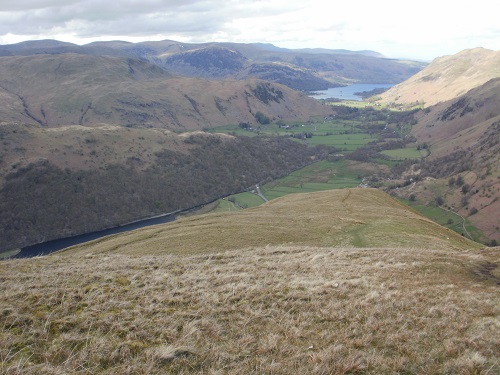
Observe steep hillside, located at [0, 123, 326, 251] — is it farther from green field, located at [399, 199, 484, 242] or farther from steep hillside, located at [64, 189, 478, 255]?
green field, located at [399, 199, 484, 242]

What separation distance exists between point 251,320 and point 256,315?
18.6 inches

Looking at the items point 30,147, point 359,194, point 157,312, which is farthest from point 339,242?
point 30,147

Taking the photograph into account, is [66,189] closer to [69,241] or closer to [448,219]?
[69,241]

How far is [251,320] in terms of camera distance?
56.5 feet

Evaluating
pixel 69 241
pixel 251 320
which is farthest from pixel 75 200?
pixel 251 320

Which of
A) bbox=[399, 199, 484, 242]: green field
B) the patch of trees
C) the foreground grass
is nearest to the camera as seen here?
the foreground grass

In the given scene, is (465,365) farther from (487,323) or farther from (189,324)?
(189,324)

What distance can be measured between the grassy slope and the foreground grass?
0.20ft

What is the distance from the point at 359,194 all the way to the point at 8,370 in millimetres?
87990

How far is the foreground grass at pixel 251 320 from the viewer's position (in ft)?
44.8

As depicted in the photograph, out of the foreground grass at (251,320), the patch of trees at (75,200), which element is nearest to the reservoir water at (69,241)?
the patch of trees at (75,200)

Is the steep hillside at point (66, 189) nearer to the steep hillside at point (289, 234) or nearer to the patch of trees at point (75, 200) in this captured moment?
the patch of trees at point (75, 200)

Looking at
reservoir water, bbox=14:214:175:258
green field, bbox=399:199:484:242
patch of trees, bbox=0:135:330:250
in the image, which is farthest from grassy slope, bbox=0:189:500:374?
patch of trees, bbox=0:135:330:250

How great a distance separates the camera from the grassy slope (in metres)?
13.7
